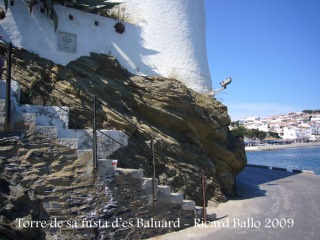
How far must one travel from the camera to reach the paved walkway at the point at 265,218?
6.62 m

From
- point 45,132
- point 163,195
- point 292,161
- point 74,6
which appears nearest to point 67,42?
point 74,6

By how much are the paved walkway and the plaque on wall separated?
5.94 m

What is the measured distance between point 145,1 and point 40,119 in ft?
23.8

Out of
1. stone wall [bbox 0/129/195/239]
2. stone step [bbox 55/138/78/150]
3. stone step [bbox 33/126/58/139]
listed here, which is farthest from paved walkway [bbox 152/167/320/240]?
stone step [bbox 33/126/58/139]

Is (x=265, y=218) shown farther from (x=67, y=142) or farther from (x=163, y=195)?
(x=67, y=142)

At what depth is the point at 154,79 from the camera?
1001 centimetres

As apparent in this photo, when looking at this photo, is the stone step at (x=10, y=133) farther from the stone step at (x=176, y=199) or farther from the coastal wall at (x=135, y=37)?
the coastal wall at (x=135, y=37)

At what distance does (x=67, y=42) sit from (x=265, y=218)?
7.70m

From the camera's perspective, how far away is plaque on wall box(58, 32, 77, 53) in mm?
8586

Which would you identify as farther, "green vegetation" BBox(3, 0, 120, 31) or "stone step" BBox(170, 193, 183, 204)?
"green vegetation" BBox(3, 0, 120, 31)

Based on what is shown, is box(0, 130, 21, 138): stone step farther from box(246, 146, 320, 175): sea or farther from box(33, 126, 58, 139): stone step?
box(246, 146, 320, 175): sea

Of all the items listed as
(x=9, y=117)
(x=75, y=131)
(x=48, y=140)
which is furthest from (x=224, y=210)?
(x=9, y=117)

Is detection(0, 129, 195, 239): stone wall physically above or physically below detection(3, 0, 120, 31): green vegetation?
below

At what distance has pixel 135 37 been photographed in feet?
34.1
